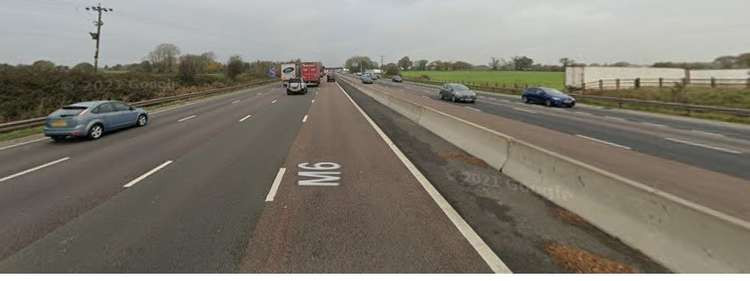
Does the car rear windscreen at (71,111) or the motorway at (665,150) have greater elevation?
the car rear windscreen at (71,111)

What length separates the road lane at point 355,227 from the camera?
3559mm

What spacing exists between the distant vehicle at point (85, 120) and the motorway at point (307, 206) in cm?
57

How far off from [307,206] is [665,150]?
35.9 feet

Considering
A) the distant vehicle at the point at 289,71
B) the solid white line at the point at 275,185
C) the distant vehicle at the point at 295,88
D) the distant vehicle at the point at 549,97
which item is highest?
the distant vehicle at the point at 289,71

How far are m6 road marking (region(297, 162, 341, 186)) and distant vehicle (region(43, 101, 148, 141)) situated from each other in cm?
881

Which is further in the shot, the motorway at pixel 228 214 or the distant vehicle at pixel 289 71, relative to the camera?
the distant vehicle at pixel 289 71

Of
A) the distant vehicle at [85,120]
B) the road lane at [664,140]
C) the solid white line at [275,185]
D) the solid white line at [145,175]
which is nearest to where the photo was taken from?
the solid white line at [275,185]

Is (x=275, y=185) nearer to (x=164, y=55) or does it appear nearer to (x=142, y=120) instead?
(x=142, y=120)

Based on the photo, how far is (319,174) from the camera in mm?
7047

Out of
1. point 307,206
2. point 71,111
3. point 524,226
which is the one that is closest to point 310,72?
point 71,111

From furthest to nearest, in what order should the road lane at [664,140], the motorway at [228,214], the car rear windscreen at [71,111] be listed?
the car rear windscreen at [71,111] → the road lane at [664,140] → the motorway at [228,214]

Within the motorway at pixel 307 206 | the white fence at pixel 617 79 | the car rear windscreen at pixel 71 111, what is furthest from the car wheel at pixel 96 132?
Answer: the white fence at pixel 617 79

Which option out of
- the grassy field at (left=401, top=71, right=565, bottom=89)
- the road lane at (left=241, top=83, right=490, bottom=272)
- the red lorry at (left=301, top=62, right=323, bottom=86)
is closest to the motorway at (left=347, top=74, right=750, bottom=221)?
the road lane at (left=241, top=83, right=490, bottom=272)

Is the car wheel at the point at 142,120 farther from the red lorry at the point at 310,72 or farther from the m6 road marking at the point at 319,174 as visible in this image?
the red lorry at the point at 310,72
